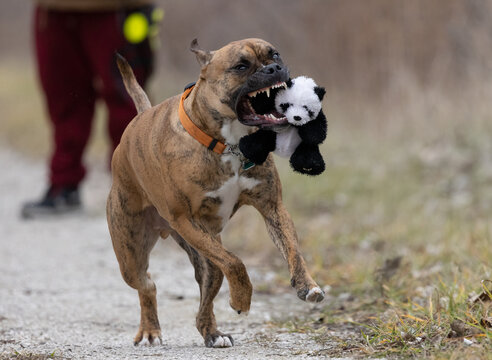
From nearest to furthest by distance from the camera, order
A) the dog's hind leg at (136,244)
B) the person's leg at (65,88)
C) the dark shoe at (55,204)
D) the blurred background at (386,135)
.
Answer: the dog's hind leg at (136,244), the blurred background at (386,135), the person's leg at (65,88), the dark shoe at (55,204)

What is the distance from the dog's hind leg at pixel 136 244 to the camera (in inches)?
159

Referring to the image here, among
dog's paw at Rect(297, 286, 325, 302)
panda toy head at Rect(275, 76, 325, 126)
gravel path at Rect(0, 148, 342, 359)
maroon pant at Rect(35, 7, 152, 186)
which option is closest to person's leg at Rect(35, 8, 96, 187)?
maroon pant at Rect(35, 7, 152, 186)

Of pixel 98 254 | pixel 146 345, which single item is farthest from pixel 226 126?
pixel 98 254

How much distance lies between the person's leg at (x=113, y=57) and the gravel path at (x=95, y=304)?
1.03 metres

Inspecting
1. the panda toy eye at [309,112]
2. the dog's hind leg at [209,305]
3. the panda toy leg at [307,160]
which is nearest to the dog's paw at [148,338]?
the dog's hind leg at [209,305]

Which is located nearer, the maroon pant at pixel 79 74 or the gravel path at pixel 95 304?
the gravel path at pixel 95 304

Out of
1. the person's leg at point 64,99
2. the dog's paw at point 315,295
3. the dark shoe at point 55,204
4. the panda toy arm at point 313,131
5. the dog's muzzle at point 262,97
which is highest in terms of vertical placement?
the person's leg at point 64,99

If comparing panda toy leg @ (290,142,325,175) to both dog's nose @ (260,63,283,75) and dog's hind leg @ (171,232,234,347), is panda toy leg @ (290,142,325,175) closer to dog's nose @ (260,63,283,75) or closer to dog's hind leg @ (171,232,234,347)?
dog's nose @ (260,63,283,75)

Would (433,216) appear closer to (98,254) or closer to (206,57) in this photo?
(98,254)

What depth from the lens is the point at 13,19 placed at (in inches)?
881

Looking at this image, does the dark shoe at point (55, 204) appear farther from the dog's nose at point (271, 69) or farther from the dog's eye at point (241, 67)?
the dog's nose at point (271, 69)

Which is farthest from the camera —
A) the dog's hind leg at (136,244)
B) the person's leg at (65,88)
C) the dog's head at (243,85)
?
the person's leg at (65,88)

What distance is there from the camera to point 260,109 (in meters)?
3.48

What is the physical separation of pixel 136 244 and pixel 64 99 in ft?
11.8
